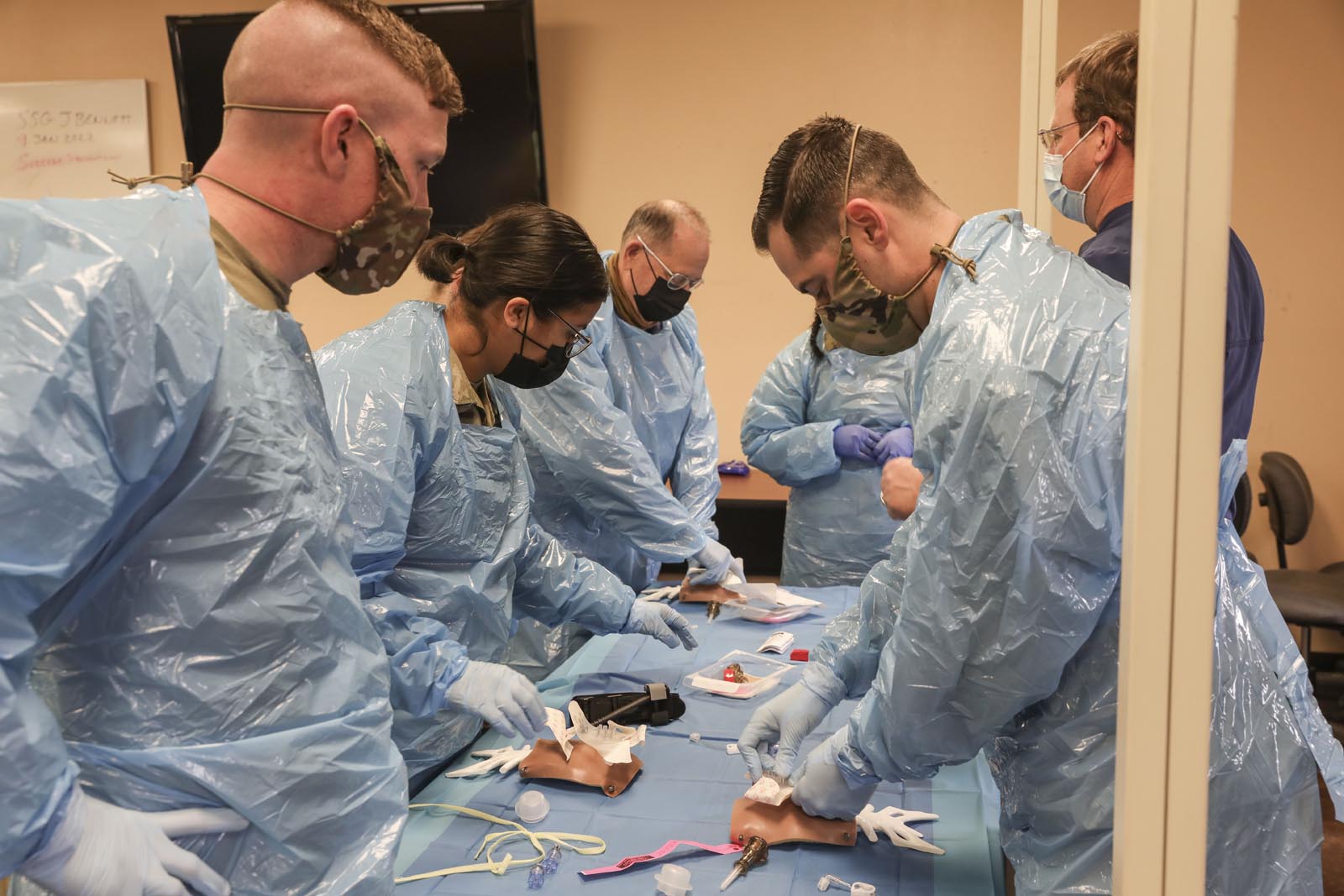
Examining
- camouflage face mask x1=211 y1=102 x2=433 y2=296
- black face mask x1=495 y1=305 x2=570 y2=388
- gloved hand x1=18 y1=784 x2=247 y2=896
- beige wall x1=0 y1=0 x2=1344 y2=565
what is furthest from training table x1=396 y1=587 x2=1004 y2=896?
beige wall x1=0 y1=0 x2=1344 y2=565

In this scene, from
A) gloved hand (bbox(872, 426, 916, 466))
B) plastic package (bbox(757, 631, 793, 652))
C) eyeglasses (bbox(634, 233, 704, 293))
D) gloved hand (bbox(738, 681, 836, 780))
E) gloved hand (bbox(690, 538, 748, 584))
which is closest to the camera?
gloved hand (bbox(738, 681, 836, 780))

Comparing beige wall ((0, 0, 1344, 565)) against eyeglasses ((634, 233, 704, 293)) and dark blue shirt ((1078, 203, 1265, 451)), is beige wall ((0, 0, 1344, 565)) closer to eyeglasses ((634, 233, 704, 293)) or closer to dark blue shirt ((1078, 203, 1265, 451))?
eyeglasses ((634, 233, 704, 293))

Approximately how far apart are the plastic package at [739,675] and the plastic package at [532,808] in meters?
0.55

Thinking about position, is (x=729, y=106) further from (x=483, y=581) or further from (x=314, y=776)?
(x=314, y=776)

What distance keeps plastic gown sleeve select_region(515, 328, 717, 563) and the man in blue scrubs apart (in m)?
1.16

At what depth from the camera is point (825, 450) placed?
298 cm

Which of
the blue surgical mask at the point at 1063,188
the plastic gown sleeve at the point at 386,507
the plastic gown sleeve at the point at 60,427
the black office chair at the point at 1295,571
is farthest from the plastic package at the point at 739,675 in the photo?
the black office chair at the point at 1295,571

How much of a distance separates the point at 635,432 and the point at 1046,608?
1.80m

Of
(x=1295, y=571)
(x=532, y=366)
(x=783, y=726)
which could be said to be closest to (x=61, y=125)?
(x=532, y=366)

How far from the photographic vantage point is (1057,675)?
3.76 feet

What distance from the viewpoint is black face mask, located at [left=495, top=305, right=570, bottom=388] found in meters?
1.83

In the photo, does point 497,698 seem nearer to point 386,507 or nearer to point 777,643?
point 386,507

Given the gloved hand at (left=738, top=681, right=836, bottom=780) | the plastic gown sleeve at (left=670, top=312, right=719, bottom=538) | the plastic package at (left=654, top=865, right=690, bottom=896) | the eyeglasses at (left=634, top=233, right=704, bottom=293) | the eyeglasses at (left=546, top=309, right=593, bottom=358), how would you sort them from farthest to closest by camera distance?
the plastic gown sleeve at (left=670, top=312, right=719, bottom=538) < the eyeglasses at (left=634, top=233, right=704, bottom=293) < the eyeglasses at (left=546, top=309, right=593, bottom=358) < the gloved hand at (left=738, top=681, right=836, bottom=780) < the plastic package at (left=654, top=865, right=690, bottom=896)

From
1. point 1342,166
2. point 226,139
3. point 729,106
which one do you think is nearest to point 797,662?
point 226,139
